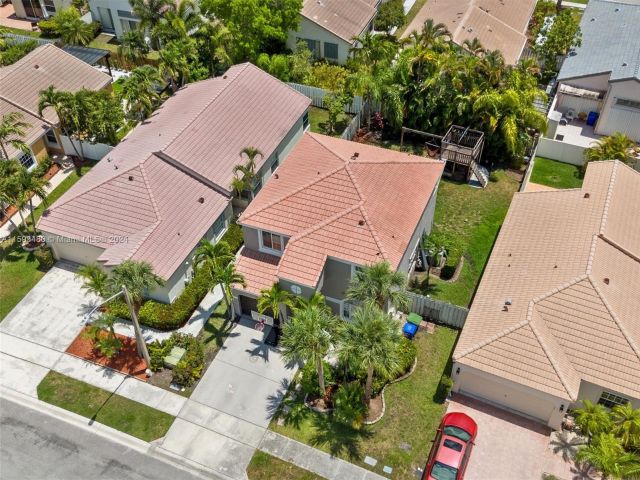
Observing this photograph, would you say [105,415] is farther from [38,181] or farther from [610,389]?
[610,389]

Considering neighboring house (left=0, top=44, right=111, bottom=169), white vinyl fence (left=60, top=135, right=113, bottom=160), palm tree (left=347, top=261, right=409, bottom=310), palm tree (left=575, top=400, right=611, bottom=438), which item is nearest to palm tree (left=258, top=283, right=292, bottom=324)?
palm tree (left=347, top=261, right=409, bottom=310)

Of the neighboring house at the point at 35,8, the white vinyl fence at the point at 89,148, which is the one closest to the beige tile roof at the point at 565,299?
the white vinyl fence at the point at 89,148

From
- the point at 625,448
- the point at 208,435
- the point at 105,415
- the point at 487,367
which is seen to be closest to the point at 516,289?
the point at 487,367

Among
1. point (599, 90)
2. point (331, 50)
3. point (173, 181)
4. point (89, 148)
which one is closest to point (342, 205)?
point (173, 181)

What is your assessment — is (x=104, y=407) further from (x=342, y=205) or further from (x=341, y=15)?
(x=341, y=15)

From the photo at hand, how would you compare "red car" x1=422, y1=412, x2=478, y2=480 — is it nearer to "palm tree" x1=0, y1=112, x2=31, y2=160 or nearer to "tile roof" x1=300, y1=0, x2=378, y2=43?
"palm tree" x1=0, y1=112, x2=31, y2=160
